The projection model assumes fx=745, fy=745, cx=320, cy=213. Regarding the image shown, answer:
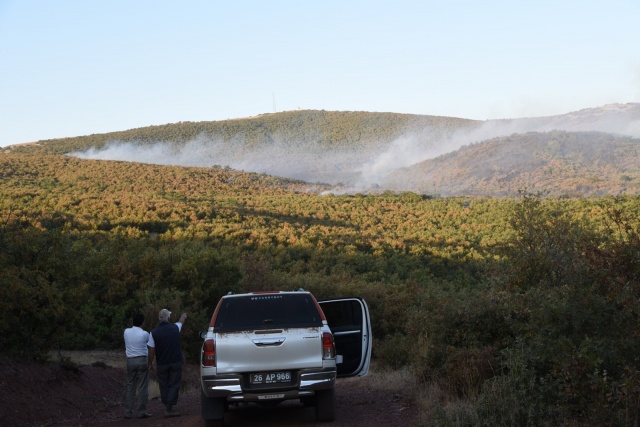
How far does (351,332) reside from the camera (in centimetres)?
1283

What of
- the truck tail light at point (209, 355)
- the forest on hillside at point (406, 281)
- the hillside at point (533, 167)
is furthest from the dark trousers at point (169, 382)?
the hillside at point (533, 167)

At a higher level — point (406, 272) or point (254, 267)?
point (254, 267)

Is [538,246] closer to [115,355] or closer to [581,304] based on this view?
[581,304]

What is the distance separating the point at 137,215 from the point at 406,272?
18.1m

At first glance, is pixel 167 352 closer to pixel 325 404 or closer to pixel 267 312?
pixel 267 312

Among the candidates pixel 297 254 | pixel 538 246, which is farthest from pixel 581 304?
pixel 297 254

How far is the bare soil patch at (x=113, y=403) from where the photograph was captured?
11815 mm

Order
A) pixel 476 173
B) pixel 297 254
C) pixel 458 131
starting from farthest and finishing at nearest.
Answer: pixel 458 131, pixel 476 173, pixel 297 254

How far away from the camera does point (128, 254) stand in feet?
92.8

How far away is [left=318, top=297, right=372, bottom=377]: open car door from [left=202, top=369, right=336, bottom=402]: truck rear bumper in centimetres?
180

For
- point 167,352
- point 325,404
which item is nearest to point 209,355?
point 325,404

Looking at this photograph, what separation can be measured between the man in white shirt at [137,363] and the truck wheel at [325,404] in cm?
374

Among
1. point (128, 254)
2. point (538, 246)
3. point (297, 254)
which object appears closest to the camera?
point (538, 246)

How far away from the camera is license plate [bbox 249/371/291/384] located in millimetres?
10367
